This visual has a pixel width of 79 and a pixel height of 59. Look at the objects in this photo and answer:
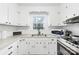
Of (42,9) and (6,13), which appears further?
(42,9)

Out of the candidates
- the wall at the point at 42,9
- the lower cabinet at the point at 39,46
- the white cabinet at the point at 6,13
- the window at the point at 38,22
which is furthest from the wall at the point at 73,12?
the white cabinet at the point at 6,13

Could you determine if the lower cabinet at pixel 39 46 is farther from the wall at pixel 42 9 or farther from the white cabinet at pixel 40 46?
the wall at pixel 42 9

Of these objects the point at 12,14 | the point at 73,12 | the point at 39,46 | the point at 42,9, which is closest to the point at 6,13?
the point at 12,14

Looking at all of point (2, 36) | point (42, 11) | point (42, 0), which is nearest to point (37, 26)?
point (42, 11)

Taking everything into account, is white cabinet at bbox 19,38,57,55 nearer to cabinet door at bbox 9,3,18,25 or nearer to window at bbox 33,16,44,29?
cabinet door at bbox 9,3,18,25

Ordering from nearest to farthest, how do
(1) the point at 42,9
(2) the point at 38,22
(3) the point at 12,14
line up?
(3) the point at 12,14 → (1) the point at 42,9 → (2) the point at 38,22

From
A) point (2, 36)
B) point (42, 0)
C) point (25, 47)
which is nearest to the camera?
point (42, 0)

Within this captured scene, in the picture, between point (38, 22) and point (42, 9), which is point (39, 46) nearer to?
point (38, 22)

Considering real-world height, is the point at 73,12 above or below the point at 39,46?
above

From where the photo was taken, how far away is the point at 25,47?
12.5 feet

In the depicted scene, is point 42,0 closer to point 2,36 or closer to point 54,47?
point 2,36

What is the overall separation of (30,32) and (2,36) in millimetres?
1918

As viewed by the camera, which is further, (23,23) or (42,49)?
(23,23)

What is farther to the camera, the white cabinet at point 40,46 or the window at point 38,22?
the window at point 38,22
